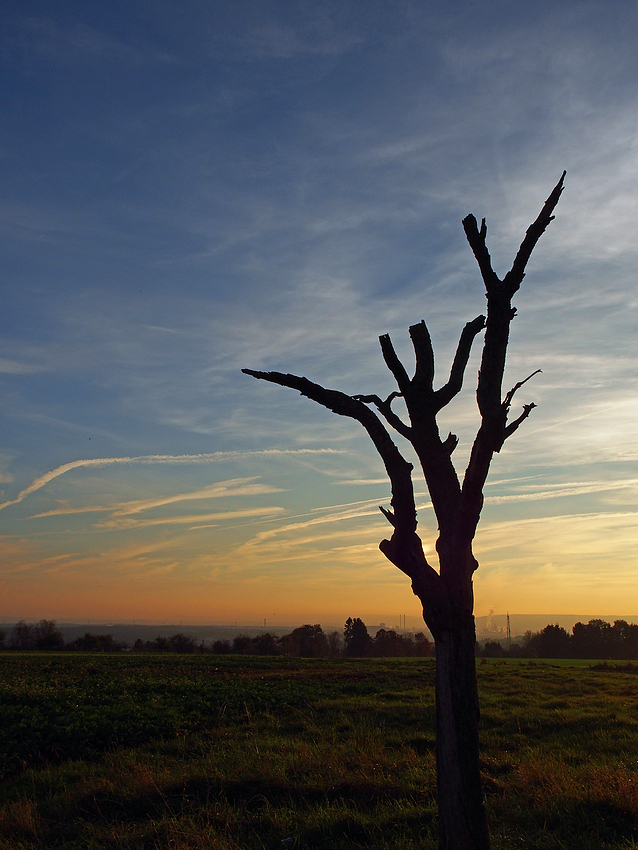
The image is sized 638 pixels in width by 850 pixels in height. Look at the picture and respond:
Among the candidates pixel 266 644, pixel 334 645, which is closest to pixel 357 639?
pixel 334 645

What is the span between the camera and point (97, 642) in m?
87.4

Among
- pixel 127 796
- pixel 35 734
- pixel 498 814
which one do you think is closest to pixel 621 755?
pixel 498 814

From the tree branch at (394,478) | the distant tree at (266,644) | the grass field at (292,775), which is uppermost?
the tree branch at (394,478)

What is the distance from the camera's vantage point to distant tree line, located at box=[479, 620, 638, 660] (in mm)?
85875

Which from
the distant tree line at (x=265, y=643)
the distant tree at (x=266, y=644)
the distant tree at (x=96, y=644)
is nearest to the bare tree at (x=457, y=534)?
the distant tree line at (x=265, y=643)

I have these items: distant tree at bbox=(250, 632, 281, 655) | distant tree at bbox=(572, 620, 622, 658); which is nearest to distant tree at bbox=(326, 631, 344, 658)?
distant tree at bbox=(250, 632, 281, 655)

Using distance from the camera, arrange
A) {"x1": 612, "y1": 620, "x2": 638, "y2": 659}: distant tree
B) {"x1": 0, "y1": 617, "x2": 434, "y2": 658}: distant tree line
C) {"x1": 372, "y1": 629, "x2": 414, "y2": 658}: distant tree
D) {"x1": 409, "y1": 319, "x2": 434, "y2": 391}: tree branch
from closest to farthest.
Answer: {"x1": 409, "y1": 319, "x2": 434, "y2": 391}: tree branch → {"x1": 612, "y1": 620, "x2": 638, "y2": 659}: distant tree → {"x1": 0, "y1": 617, "x2": 434, "y2": 658}: distant tree line → {"x1": 372, "y1": 629, "x2": 414, "y2": 658}: distant tree

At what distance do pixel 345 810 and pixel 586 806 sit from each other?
3.54 meters

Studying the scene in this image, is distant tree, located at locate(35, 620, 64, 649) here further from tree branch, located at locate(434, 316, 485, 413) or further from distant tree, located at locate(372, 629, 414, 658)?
tree branch, located at locate(434, 316, 485, 413)

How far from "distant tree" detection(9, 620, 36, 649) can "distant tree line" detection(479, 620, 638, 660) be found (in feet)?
240

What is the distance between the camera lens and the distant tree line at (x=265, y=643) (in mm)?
87681

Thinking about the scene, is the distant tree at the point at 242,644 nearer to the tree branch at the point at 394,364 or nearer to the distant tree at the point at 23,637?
the distant tree at the point at 23,637

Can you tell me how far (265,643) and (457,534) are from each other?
316 feet

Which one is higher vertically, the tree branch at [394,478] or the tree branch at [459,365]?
the tree branch at [459,365]
